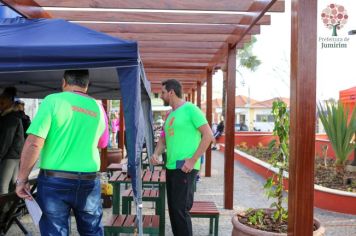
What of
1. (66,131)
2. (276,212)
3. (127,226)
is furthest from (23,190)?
(276,212)

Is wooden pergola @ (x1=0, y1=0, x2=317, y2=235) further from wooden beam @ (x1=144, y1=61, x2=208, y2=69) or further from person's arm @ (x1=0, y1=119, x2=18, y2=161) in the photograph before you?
person's arm @ (x1=0, y1=119, x2=18, y2=161)

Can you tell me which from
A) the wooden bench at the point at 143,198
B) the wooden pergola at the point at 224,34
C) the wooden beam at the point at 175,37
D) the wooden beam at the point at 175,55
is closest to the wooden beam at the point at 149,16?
the wooden pergola at the point at 224,34

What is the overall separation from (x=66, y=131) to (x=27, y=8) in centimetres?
258

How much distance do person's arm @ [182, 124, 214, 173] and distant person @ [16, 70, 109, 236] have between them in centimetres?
109

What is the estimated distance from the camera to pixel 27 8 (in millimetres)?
5082

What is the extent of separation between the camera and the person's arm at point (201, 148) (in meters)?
4.11

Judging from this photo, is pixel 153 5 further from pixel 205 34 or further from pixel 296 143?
pixel 296 143

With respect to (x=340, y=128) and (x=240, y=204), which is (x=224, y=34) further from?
(x=340, y=128)

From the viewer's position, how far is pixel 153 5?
5254 mm

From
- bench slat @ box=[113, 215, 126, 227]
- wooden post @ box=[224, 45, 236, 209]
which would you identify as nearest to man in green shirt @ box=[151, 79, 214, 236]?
bench slat @ box=[113, 215, 126, 227]

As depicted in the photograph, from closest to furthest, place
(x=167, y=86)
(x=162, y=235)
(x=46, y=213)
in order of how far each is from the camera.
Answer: (x=46, y=213) < (x=167, y=86) < (x=162, y=235)

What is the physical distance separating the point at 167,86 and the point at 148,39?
9.78 ft

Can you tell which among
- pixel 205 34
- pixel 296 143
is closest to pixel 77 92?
pixel 296 143

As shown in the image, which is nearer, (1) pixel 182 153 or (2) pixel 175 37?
(1) pixel 182 153
